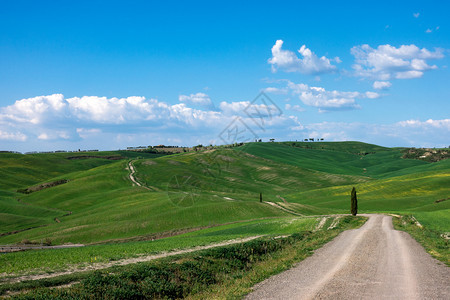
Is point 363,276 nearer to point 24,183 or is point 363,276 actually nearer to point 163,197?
point 163,197

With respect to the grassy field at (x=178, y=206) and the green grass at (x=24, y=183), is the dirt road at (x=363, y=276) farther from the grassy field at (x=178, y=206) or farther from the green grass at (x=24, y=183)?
the green grass at (x=24, y=183)

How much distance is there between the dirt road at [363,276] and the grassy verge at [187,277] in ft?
4.73

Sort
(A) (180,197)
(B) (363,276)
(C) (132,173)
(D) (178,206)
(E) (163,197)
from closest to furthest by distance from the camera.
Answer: (B) (363,276)
(D) (178,206)
(A) (180,197)
(E) (163,197)
(C) (132,173)

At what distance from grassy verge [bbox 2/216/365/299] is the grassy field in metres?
7.30

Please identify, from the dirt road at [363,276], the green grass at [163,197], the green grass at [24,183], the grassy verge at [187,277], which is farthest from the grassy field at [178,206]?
the grassy verge at [187,277]

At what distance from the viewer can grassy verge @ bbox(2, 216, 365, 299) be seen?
17.4 metres

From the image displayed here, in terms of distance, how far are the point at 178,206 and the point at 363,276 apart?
204ft

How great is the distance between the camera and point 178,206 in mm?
78062

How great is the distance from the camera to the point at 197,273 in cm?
2142

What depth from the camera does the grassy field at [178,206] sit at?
120 ft

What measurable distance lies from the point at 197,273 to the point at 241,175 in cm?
12892

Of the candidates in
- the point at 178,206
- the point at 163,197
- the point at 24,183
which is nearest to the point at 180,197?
the point at 163,197

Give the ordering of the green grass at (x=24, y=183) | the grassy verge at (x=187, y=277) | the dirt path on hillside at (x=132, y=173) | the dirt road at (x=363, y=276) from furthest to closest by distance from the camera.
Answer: the dirt path on hillside at (x=132, y=173), the green grass at (x=24, y=183), the grassy verge at (x=187, y=277), the dirt road at (x=363, y=276)

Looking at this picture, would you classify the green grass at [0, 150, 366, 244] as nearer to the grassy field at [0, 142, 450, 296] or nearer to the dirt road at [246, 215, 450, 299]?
the grassy field at [0, 142, 450, 296]
